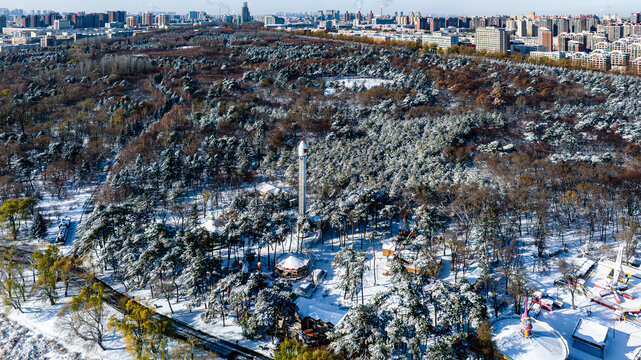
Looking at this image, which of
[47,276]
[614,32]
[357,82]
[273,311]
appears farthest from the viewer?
[614,32]

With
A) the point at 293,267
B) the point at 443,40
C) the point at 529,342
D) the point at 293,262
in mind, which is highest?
the point at 443,40

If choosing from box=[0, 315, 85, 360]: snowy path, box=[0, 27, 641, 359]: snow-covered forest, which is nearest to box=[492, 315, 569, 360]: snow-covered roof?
box=[0, 27, 641, 359]: snow-covered forest

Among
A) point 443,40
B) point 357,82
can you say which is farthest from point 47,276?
point 443,40

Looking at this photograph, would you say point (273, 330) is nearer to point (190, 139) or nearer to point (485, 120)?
point (190, 139)

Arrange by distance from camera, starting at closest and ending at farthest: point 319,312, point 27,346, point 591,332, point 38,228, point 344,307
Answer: point 591,332, point 319,312, point 27,346, point 344,307, point 38,228

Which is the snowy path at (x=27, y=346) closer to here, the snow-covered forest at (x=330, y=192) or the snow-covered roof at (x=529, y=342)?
the snow-covered forest at (x=330, y=192)

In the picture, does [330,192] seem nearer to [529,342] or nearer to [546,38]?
[529,342]

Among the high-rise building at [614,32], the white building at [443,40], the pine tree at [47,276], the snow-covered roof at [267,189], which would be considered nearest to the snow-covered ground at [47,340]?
the pine tree at [47,276]

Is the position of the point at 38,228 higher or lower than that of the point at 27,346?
higher
